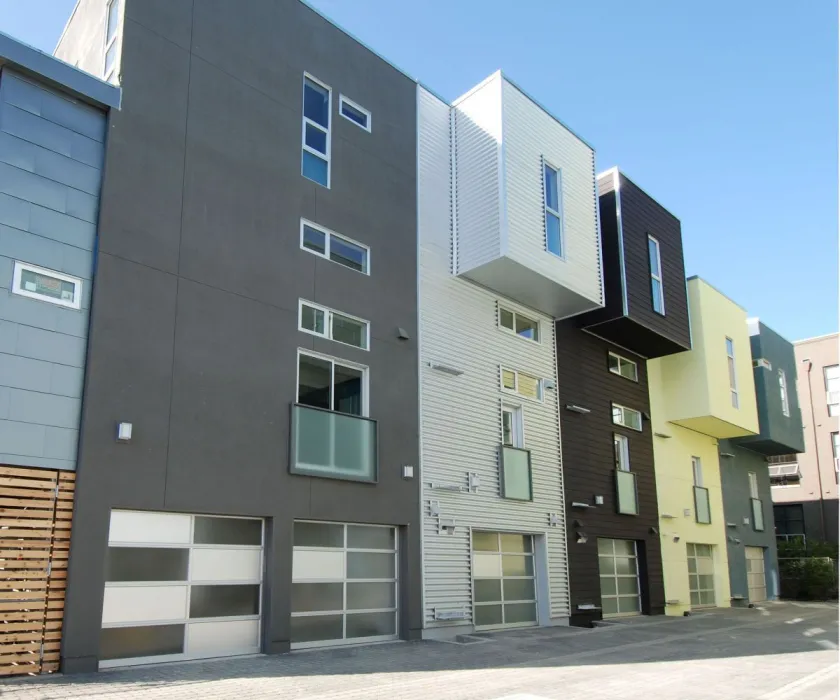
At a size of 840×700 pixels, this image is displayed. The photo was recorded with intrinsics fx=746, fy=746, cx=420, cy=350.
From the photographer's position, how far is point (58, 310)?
33.0 ft

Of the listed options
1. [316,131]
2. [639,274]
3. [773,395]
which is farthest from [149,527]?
[773,395]

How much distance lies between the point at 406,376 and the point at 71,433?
22.1 feet

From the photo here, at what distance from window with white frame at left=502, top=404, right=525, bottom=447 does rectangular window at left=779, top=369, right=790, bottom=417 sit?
1767 centimetres

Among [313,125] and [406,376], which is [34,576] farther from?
[313,125]

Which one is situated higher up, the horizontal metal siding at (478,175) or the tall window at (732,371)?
the horizontal metal siding at (478,175)

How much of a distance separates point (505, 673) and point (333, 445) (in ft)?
15.6

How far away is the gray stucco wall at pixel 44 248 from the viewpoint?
950cm

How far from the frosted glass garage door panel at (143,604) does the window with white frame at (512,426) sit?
28.5 ft

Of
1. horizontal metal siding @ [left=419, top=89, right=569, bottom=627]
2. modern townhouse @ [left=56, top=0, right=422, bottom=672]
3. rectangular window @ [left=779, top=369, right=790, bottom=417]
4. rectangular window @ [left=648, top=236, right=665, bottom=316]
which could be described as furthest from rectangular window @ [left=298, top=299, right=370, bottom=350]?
rectangular window @ [left=779, top=369, right=790, bottom=417]

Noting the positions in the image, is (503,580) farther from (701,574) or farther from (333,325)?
(701,574)

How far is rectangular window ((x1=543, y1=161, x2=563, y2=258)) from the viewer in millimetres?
17656

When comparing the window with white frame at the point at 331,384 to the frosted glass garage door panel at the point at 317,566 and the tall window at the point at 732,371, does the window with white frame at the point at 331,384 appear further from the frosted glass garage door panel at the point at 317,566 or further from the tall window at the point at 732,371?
the tall window at the point at 732,371

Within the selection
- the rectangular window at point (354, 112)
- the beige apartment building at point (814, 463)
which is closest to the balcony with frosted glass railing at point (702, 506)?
the beige apartment building at point (814, 463)

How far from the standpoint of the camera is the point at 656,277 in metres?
21.8
